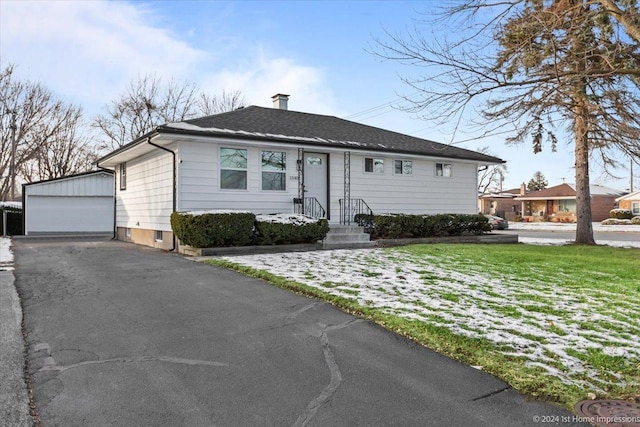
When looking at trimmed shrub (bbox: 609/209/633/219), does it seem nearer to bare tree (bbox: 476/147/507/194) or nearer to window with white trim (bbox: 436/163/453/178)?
bare tree (bbox: 476/147/507/194)

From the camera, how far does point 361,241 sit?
1270 cm

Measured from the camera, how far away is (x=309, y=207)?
44.3 ft

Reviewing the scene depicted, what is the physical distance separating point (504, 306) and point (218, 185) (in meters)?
8.67

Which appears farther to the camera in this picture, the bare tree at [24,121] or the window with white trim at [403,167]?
the bare tree at [24,121]

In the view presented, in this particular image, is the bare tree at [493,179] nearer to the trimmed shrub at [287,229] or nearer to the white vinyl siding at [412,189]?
the white vinyl siding at [412,189]

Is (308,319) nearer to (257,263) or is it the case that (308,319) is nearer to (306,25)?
(257,263)

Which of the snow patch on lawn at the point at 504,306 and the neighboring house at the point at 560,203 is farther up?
the neighboring house at the point at 560,203

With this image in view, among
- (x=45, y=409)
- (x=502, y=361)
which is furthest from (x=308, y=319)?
(x=45, y=409)

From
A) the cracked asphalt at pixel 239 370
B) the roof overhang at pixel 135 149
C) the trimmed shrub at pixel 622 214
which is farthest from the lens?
the trimmed shrub at pixel 622 214

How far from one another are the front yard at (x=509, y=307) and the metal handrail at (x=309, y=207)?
11.9 feet

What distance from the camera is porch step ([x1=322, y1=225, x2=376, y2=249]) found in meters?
12.1

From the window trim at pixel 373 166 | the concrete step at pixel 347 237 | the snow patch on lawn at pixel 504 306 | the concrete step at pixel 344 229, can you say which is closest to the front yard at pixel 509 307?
the snow patch on lawn at pixel 504 306

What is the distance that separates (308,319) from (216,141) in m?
8.09

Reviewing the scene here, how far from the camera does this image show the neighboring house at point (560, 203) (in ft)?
142
